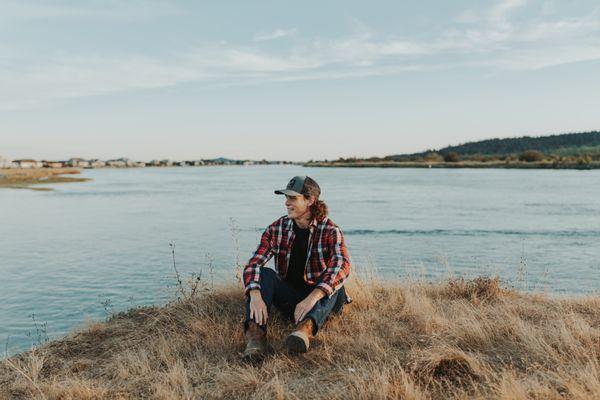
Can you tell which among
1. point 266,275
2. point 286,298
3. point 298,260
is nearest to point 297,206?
point 298,260

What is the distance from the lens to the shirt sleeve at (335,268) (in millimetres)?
5152

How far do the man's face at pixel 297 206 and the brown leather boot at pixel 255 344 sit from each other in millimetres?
1212

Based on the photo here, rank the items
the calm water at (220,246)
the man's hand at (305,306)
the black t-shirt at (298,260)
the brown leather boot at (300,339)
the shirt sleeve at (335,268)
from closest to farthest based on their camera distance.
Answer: the brown leather boot at (300,339) < the man's hand at (305,306) < the shirt sleeve at (335,268) < the black t-shirt at (298,260) < the calm water at (220,246)

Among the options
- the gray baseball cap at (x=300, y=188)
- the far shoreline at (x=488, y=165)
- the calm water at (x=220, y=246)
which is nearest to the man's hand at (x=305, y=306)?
the gray baseball cap at (x=300, y=188)

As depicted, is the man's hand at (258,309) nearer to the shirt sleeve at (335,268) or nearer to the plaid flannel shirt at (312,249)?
the plaid flannel shirt at (312,249)

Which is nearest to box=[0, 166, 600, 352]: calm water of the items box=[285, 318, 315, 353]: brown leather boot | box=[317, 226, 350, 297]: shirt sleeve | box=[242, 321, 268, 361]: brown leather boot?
box=[317, 226, 350, 297]: shirt sleeve

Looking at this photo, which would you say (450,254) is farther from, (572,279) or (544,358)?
(544,358)

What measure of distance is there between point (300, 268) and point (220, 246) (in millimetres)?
11948

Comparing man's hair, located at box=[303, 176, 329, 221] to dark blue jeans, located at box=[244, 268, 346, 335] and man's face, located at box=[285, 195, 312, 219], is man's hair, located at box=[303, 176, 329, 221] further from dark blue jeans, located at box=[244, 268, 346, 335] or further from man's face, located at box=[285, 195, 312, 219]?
dark blue jeans, located at box=[244, 268, 346, 335]

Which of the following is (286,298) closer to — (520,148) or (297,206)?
(297,206)

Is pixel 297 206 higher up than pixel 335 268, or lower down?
higher up

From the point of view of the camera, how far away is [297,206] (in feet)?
17.6

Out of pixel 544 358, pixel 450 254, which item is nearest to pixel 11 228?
pixel 450 254

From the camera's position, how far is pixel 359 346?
5.02m
